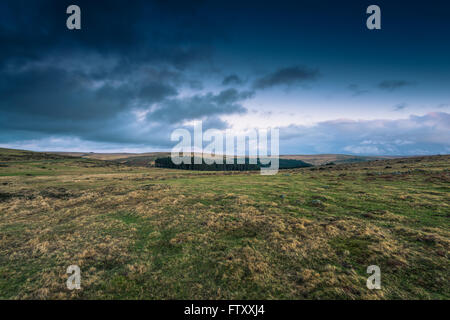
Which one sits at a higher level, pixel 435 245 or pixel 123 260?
pixel 435 245

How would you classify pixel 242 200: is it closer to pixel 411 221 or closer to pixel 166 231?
pixel 166 231

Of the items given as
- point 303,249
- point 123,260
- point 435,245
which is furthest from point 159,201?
point 435,245

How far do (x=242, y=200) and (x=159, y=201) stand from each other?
10.4m

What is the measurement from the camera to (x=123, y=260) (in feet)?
33.1

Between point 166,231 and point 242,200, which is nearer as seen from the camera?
point 166,231

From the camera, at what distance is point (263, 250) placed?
1048 cm

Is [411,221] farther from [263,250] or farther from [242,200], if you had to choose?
[242,200]
